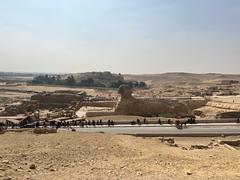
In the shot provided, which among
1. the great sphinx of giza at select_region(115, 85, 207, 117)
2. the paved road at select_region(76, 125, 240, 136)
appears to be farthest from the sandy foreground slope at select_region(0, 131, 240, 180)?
the great sphinx of giza at select_region(115, 85, 207, 117)

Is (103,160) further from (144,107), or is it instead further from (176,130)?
(144,107)

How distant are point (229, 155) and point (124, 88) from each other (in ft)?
89.8

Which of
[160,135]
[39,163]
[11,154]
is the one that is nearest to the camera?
[39,163]

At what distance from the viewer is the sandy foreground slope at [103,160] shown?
47.7 feet


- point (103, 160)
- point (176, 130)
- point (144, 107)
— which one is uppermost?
point (103, 160)

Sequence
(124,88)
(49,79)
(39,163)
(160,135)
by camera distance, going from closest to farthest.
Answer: (39,163) < (160,135) < (124,88) < (49,79)

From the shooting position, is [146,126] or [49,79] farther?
[49,79]

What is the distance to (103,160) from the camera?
679 inches

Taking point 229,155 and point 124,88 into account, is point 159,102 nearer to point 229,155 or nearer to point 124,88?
point 124,88

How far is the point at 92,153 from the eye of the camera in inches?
731

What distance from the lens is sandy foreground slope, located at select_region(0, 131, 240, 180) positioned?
47.7 ft

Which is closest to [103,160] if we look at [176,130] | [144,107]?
[176,130]

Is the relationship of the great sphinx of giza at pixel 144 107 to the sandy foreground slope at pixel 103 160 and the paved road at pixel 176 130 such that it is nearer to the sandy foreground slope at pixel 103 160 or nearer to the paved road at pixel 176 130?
the paved road at pixel 176 130

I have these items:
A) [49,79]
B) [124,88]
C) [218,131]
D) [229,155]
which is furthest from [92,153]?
[49,79]
